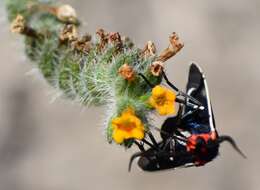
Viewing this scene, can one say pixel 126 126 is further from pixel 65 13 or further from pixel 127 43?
pixel 65 13

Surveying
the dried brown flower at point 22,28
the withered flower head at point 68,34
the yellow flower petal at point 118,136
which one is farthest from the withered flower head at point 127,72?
the dried brown flower at point 22,28

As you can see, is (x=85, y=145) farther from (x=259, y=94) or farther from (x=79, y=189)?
(x=259, y=94)

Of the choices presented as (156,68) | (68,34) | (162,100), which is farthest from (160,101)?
(68,34)

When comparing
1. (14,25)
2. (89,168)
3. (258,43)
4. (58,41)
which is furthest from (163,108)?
(258,43)

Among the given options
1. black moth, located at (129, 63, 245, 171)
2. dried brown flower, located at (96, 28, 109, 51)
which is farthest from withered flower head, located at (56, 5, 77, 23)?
black moth, located at (129, 63, 245, 171)

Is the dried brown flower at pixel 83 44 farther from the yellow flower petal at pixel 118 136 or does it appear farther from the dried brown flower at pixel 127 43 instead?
the yellow flower petal at pixel 118 136
